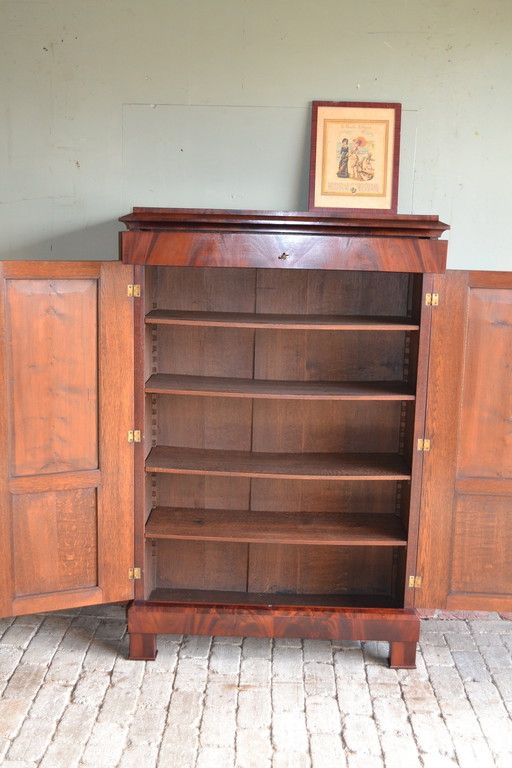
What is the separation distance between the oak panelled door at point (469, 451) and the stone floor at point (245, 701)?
1.21 feet

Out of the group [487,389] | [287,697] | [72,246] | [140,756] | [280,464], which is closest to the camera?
[140,756]

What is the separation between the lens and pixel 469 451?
344 centimetres

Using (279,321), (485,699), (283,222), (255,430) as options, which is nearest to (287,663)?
(485,699)

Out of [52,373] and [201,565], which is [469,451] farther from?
[52,373]

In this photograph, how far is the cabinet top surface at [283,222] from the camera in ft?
10.5

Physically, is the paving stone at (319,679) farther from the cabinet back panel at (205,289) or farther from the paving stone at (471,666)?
the cabinet back panel at (205,289)

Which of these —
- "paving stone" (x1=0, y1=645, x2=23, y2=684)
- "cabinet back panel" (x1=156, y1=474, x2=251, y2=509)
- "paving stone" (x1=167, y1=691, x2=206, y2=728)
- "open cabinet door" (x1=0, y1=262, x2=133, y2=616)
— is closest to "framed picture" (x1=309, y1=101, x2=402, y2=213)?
"open cabinet door" (x1=0, y1=262, x2=133, y2=616)

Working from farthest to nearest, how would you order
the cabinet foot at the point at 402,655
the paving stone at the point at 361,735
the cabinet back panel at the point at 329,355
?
the cabinet back panel at the point at 329,355 < the cabinet foot at the point at 402,655 < the paving stone at the point at 361,735

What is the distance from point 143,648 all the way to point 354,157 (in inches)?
95.0

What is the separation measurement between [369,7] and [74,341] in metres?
2.01

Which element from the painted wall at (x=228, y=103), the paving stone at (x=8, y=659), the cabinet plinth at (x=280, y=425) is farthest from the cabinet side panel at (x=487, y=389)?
the paving stone at (x=8, y=659)

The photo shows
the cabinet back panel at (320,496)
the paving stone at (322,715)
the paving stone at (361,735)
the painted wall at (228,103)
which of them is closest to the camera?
the paving stone at (361,735)

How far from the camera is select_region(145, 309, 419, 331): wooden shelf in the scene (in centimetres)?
331

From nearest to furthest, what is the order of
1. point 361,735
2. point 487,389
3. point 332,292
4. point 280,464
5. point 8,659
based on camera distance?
point 361,735 → point 487,389 → point 8,659 → point 280,464 → point 332,292
